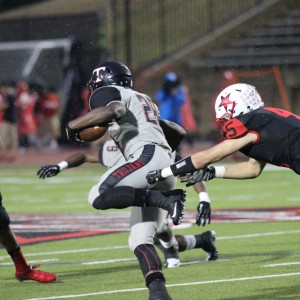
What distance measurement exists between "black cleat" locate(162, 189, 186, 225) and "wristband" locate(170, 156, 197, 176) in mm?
131

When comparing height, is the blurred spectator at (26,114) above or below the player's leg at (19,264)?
below

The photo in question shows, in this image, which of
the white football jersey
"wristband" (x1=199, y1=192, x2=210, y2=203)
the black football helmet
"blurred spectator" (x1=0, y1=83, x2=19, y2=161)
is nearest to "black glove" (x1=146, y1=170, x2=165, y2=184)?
the white football jersey

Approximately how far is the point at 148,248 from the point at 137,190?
399 millimetres

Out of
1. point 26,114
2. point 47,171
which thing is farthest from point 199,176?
point 26,114

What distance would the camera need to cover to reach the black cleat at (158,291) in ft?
23.6

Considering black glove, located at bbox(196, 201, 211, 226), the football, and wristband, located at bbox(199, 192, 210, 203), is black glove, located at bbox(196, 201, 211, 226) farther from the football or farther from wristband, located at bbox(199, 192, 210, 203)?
the football

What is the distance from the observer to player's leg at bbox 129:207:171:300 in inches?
286

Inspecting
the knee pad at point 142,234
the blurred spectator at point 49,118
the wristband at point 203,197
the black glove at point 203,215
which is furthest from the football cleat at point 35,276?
the blurred spectator at point 49,118

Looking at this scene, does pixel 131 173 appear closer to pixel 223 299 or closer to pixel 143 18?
pixel 223 299

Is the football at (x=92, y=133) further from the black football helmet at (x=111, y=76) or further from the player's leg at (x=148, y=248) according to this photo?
the player's leg at (x=148, y=248)

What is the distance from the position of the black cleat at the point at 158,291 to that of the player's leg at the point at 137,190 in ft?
1.39

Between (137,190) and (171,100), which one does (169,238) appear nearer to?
(137,190)

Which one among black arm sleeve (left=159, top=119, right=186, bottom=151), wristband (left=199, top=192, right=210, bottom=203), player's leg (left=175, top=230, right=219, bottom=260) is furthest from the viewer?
player's leg (left=175, top=230, right=219, bottom=260)

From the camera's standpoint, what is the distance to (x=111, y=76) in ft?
26.6
